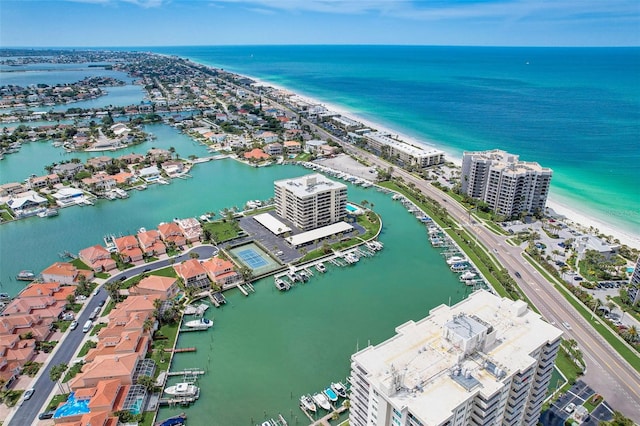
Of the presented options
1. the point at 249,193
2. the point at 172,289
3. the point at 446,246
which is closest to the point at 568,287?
the point at 446,246

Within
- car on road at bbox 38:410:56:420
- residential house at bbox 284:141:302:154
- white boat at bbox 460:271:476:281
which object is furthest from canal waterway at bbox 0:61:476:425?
residential house at bbox 284:141:302:154

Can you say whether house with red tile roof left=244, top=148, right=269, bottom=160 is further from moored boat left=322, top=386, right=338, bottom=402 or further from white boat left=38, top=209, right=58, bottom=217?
moored boat left=322, top=386, right=338, bottom=402

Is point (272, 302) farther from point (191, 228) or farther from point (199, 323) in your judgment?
point (191, 228)

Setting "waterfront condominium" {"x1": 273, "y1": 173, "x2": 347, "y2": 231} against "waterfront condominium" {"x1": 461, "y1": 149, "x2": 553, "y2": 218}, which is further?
"waterfront condominium" {"x1": 461, "y1": 149, "x2": 553, "y2": 218}

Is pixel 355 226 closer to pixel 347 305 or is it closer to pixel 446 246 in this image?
pixel 446 246

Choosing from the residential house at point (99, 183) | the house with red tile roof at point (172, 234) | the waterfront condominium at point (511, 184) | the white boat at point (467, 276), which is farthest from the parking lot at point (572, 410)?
the residential house at point (99, 183)

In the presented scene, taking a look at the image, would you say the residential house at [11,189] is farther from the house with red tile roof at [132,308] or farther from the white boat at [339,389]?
the white boat at [339,389]
